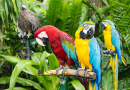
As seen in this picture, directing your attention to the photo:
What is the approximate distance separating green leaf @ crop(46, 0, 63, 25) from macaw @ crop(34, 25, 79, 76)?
1.15 meters

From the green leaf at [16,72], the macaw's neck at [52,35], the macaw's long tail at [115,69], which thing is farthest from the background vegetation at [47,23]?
the macaw's neck at [52,35]

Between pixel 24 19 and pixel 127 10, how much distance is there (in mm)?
1104

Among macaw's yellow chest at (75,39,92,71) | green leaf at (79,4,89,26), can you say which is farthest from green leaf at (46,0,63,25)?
macaw's yellow chest at (75,39,92,71)

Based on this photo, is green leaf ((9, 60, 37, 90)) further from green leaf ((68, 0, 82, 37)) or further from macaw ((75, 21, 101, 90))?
green leaf ((68, 0, 82, 37))

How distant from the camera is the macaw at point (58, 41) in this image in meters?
1.21

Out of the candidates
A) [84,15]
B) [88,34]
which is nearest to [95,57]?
[88,34]

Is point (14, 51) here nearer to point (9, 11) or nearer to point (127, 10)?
point (9, 11)

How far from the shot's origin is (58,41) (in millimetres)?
1241

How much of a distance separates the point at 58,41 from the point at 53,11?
119 cm

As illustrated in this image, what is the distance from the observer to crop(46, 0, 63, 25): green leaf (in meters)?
2.32

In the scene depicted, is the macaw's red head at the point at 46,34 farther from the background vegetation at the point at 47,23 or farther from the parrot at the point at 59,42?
the background vegetation at the point at 47,23

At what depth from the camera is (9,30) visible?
267cm

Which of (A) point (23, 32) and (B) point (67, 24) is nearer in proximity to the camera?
(A) point (23, 32)

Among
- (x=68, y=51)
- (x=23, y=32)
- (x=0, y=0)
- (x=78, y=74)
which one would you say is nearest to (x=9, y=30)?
(x=0, y=0)
